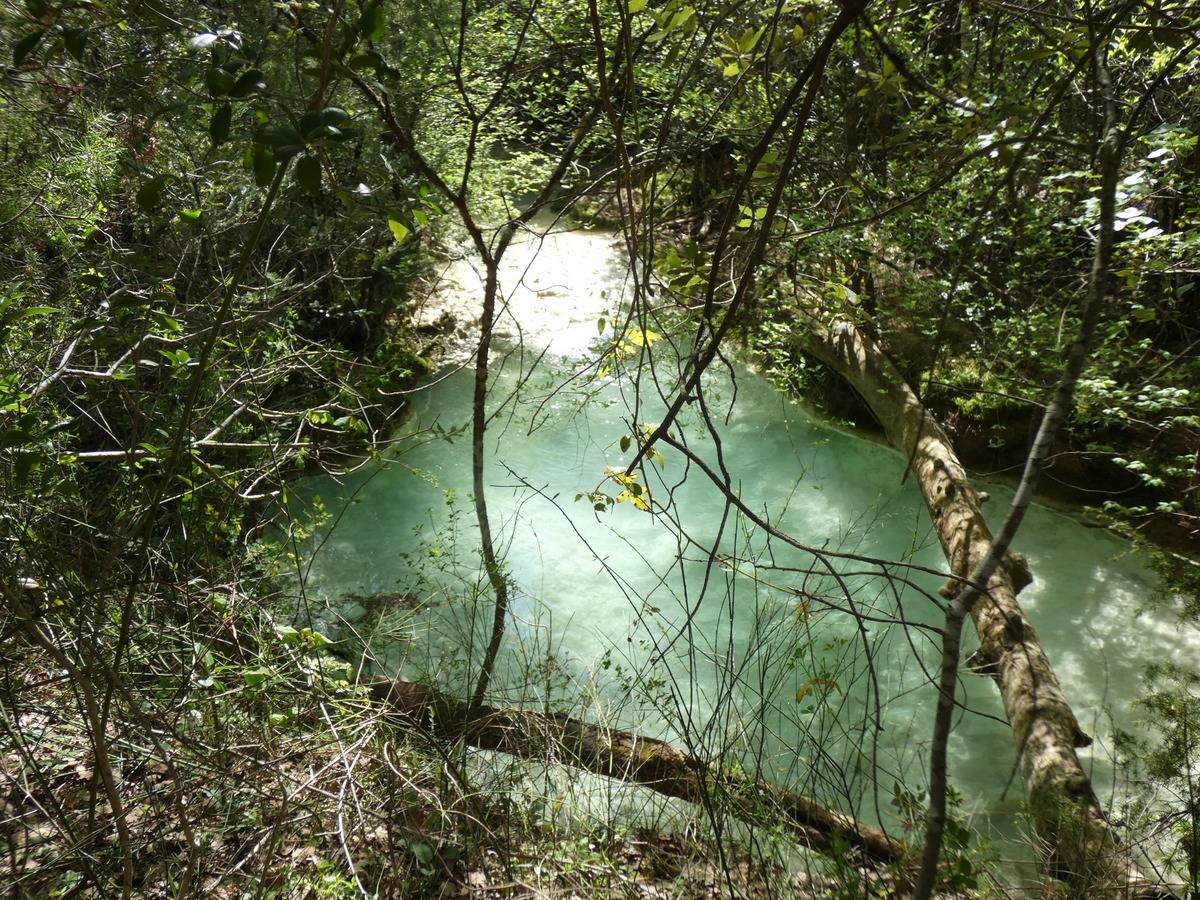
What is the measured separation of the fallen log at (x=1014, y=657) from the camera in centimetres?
210

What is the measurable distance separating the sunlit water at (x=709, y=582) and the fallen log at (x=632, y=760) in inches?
5.1

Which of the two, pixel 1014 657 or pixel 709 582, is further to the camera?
pixel 709 582

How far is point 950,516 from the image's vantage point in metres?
3.87

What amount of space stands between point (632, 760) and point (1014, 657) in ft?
5.63

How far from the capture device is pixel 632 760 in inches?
94.8

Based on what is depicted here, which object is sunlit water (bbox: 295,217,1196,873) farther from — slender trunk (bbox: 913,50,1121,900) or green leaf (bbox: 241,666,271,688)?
slender trunk (bbox: 913,50,1121,900)

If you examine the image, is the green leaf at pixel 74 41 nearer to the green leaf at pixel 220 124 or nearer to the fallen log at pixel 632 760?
the green leaf at pixel 220 124

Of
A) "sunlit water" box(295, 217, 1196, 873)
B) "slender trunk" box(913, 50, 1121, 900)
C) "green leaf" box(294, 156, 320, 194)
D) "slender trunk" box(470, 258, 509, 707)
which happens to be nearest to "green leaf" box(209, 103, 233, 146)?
"green leaf" box(294, 156, 320, 194)

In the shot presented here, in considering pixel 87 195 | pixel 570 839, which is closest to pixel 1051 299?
pixel 570 839

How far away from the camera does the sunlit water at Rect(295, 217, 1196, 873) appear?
3.12 meters

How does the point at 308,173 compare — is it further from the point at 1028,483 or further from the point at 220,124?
the point at 1028,483

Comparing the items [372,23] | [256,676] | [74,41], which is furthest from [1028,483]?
[256,676]

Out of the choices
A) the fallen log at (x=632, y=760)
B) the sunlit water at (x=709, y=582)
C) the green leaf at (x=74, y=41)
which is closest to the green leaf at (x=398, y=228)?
the green leaf at (x=74, y=41)

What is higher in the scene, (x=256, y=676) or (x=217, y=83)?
(x=217, y=83)
